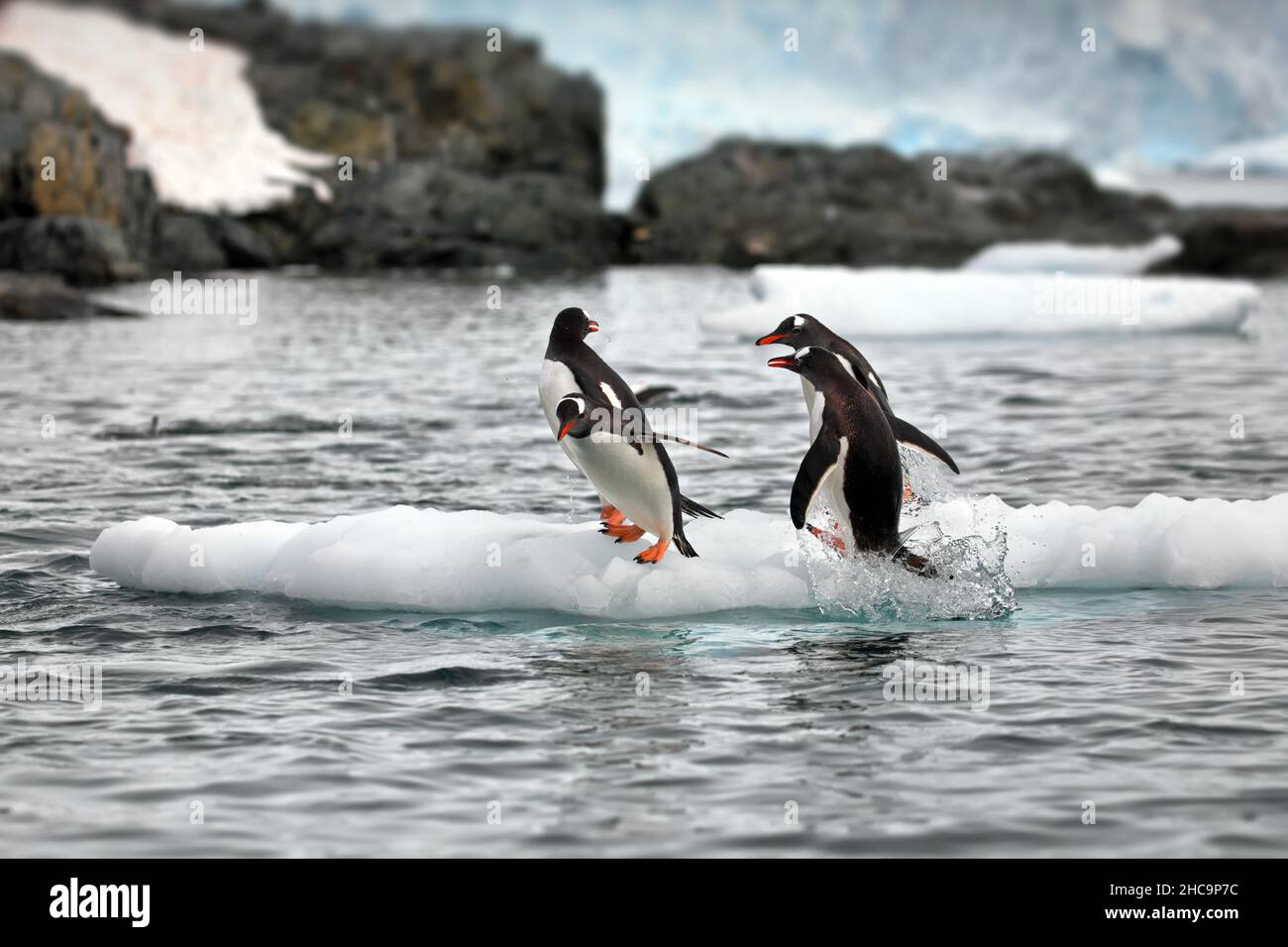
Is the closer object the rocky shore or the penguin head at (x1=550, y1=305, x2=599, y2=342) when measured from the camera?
the penguin head at (x1=550, y1=305, x2=599, y2=342)

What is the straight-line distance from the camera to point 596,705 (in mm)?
6516

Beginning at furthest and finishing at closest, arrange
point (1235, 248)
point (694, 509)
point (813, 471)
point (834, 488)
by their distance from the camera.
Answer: point (1235, 248) → point (694, 509) → point (834, 488) → point (813, 471)

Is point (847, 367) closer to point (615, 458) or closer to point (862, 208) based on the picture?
point (615, 458)

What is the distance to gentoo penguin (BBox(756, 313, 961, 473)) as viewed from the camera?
8711mm

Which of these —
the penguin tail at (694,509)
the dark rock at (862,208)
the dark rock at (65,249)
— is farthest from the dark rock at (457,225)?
the penguin tail at (694,509)

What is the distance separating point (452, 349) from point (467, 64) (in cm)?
5860

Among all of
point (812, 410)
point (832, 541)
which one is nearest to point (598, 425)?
point (812, 410)

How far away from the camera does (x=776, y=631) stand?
306 inches


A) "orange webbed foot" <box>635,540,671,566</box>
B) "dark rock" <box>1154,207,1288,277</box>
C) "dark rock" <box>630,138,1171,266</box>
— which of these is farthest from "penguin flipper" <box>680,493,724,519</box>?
"dark rock" <box>630,138,1171,266</box>

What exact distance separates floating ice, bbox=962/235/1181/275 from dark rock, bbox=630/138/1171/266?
21.4 feet

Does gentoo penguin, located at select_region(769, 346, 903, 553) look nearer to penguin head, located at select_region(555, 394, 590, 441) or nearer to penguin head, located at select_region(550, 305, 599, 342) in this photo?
penguin head, located at select_region(555, 394, 590, 441)

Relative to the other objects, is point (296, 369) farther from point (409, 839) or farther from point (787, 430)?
point (409, 839)

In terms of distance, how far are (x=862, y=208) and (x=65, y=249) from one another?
1282 inches

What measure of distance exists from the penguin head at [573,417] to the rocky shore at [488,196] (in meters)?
35.2
